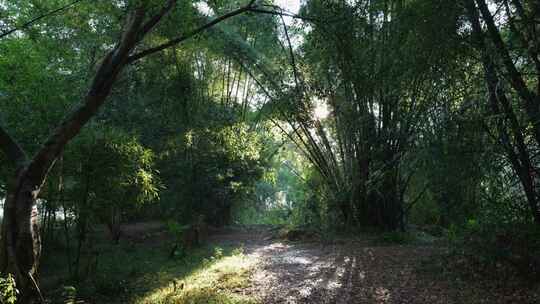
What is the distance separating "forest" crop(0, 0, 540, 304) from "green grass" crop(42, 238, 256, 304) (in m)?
0.04

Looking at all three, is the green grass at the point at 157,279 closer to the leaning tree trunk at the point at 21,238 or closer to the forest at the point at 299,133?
the forest at the point at 299,133

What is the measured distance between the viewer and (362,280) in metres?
4.57

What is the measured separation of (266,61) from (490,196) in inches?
225

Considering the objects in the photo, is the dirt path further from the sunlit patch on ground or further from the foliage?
the foliage

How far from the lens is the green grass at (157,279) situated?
4.48m

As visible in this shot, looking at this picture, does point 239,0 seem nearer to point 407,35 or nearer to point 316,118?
point 316,118

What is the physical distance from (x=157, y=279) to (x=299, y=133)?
462 cm

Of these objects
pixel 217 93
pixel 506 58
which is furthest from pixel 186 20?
pixel 217 93

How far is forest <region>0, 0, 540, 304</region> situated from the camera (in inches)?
146

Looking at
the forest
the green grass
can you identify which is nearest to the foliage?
the forest

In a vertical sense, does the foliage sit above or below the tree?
below

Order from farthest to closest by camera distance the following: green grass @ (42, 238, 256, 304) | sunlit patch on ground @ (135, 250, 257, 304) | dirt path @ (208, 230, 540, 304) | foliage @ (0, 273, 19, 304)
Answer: green grass @ (42, 238, 256, 304), sunlit patch on ground @ (135, 250, 257, 304), dirt path @ (208, 230, 540, 304), foliage @ (0, 273, 19, 304)

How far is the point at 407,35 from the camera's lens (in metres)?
4.68

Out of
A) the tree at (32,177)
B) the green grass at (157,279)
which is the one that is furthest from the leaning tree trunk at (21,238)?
the green grass at (157,279)
